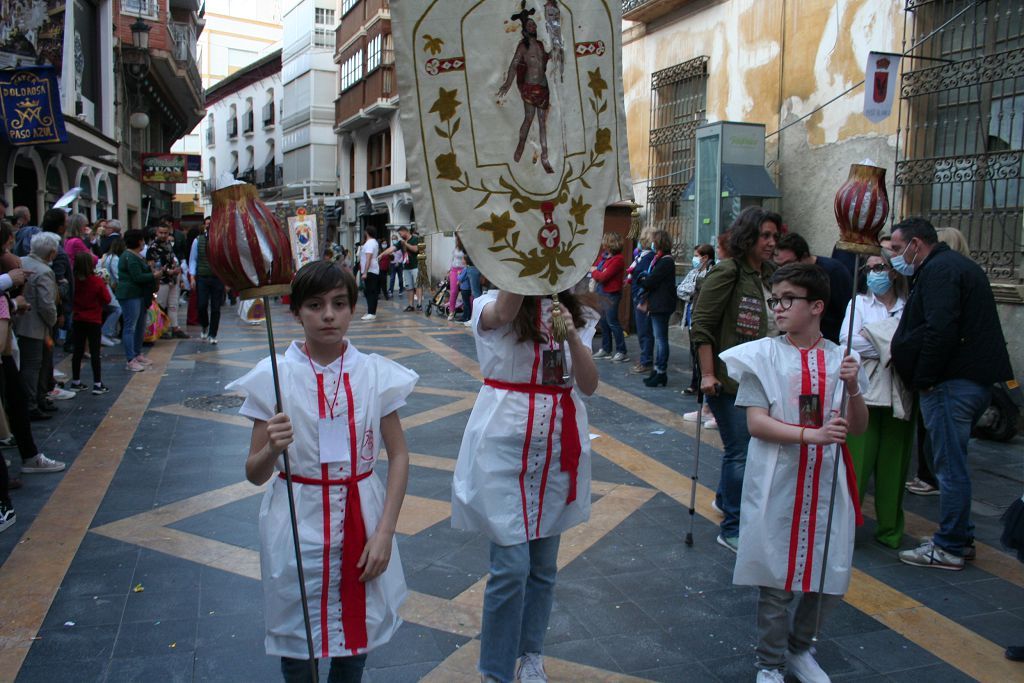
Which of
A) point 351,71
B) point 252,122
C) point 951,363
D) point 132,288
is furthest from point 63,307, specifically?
point 252,122

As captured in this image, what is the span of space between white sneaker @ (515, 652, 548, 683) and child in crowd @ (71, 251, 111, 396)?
7237 millimetres

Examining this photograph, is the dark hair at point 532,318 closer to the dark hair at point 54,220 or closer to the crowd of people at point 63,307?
the crowd of people at point 63,307

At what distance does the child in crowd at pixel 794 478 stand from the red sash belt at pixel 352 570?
149cm

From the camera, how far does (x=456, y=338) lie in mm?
13711

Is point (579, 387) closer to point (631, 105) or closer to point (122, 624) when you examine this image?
point (122, 624)

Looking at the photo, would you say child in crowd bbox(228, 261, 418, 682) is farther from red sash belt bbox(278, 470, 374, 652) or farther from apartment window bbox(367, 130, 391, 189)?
apartment window bbox(367, 130, 391, 189)

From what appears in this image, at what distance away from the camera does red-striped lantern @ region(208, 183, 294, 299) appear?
7.66ft

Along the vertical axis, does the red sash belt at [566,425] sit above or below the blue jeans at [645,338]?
above

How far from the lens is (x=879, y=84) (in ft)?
28.1

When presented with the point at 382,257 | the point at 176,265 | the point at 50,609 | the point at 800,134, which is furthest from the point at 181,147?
the point at 50,609

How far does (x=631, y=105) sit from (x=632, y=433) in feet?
29.9

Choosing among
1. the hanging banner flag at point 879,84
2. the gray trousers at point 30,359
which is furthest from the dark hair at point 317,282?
the hanging banner flag at point 879,84

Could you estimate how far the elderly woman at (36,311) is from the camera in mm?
6969

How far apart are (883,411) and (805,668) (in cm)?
212
